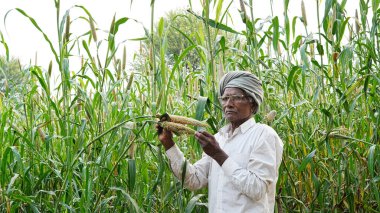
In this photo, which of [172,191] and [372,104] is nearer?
[172,191]

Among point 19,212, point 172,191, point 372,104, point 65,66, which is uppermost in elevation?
point 65,66

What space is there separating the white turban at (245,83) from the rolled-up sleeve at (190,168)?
34 centimetres

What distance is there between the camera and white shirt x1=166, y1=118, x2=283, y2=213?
6.77 feet

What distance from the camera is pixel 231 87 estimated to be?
222cm

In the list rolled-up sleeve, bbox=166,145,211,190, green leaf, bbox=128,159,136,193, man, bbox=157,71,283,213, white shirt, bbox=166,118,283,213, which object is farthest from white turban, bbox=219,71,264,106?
green leaf, bbox=128,159,136,193

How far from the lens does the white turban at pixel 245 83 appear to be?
221 cm

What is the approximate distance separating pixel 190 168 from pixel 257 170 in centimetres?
37

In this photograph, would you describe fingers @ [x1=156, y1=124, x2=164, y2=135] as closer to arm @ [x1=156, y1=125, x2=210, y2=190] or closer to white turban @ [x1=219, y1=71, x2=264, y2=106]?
arm @ [x1=156, y1=125, x2=210, y2=190]

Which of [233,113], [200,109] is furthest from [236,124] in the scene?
[200,109]

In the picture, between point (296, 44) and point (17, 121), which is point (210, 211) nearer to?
point (296, 44)

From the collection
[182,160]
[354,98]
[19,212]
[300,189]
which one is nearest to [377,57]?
[354,98]

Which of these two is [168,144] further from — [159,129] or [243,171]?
[243,171]

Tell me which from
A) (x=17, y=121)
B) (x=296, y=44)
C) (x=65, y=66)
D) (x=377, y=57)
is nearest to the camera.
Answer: (x=65, y=66)

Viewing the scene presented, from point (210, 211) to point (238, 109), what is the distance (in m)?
0.44
